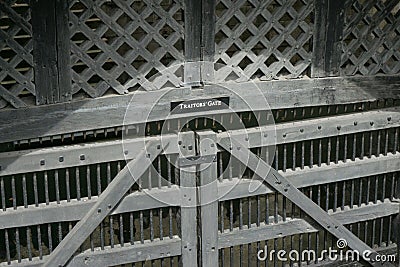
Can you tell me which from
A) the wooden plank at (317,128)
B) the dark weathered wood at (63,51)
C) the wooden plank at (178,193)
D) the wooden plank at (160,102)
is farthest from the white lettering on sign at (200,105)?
the dark weathered wood at (63,51)

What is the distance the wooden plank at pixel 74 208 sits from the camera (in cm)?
471

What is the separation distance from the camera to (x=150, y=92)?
15.9 ft

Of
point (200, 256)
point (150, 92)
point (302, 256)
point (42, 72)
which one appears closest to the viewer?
point (42, 72)

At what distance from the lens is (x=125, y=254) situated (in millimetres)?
5070

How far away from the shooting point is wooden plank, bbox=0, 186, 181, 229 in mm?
4707

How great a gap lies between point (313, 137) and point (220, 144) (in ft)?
2.52

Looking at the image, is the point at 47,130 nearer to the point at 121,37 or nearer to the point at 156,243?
the point at 121,37

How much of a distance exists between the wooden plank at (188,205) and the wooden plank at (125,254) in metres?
0.08

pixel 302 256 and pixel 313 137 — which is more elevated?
pixel 313 137

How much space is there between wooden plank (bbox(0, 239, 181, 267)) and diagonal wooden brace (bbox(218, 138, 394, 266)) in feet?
2.54

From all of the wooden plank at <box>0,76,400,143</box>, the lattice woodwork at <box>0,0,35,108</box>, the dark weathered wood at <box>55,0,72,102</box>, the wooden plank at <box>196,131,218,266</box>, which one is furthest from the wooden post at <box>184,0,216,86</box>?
the lattice woodwork at <box>0,0,35,108</box>

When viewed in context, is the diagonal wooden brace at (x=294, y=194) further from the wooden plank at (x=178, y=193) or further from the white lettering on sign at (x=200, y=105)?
the white lettering on sign at (x=200, y=105)

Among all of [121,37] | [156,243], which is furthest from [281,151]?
[121,37]

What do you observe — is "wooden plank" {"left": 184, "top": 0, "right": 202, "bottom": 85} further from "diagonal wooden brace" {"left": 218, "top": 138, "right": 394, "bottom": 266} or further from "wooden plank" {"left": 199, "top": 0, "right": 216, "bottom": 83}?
"diagonal wooden brace" {"left": 218, "top": 138, "right": 394, "bottom": 266}
